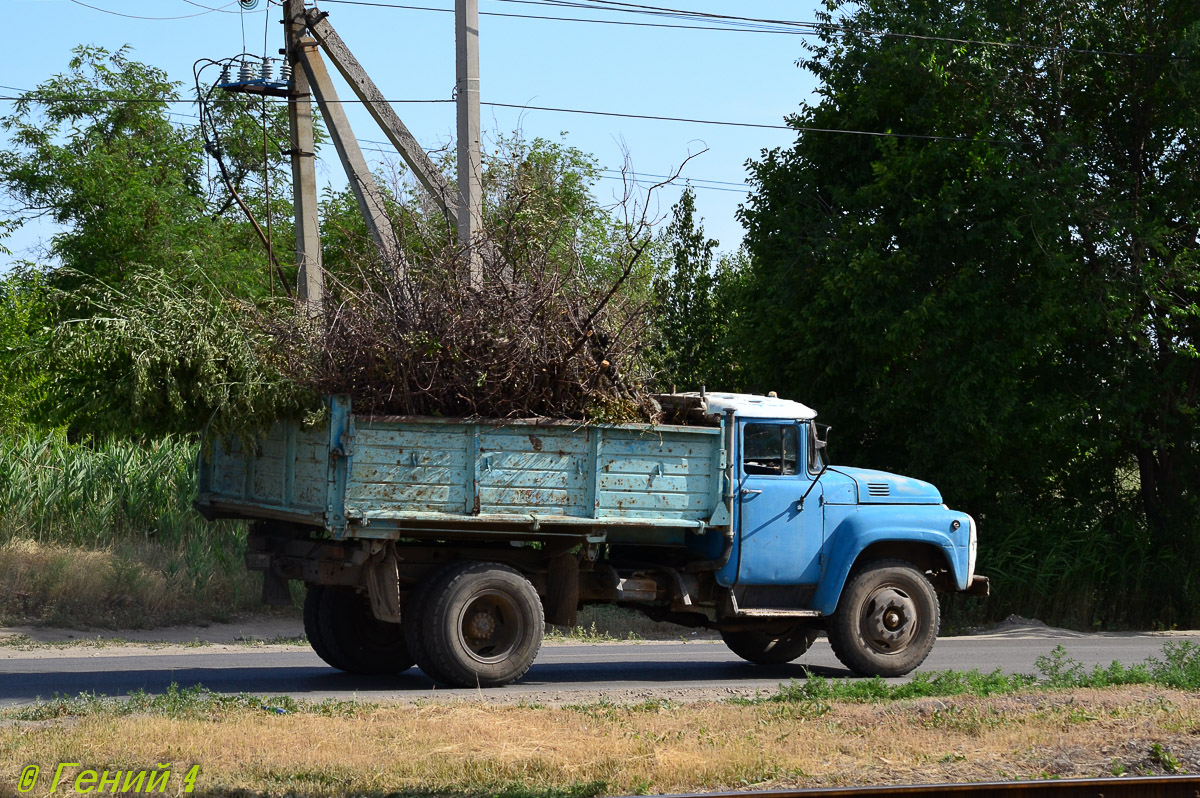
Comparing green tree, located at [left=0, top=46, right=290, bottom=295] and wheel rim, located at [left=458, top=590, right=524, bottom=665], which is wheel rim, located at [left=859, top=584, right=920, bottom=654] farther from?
green tree, located at [left=0, top=46, right=290, bottom=295]

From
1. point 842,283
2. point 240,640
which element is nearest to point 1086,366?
point 842,283

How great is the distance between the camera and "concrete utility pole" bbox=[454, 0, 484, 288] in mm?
13242

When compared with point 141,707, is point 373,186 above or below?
above

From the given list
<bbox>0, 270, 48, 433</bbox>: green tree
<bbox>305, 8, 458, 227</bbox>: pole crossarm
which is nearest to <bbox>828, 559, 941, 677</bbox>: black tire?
<bbox>305, 8, 458, 227</bbox>: pole crossarm

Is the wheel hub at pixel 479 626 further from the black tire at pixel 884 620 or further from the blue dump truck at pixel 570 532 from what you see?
the black tire at pixel 884 620

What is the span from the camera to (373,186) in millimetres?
16016

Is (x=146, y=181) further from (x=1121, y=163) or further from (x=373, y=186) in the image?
(x=1121, y=163)

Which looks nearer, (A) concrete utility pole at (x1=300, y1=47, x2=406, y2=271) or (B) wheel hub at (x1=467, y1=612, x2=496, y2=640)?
(B) wheel hub at (x1=467, y1=612, x2=496, y2=640)

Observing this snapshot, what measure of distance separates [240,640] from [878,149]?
11.9m

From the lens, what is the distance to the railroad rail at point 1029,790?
595cm

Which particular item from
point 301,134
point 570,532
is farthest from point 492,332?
point 301,134

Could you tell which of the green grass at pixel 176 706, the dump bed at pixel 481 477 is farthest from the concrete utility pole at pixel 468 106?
the green grass at pixel 176 706

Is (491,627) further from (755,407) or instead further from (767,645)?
(767,645)

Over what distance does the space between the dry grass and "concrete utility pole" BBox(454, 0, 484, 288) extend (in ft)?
20.3
